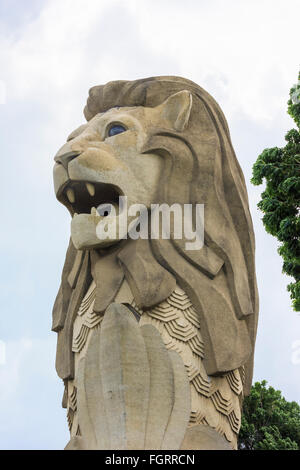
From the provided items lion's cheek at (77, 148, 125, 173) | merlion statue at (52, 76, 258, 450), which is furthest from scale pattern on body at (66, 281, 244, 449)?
lion's cheek at (77, 148, 125, 173)

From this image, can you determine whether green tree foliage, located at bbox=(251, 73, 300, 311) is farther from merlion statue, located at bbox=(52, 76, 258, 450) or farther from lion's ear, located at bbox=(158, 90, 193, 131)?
lion's ear, located at bbox=(158, 90, 193, 131)

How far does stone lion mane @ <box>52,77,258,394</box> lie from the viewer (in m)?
6.24

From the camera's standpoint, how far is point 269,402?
12.8 metres

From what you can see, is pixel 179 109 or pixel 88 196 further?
pixel 179 109

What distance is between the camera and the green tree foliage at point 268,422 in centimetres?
1198

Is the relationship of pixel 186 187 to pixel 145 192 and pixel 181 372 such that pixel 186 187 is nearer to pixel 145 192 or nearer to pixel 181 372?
pixel 145 192

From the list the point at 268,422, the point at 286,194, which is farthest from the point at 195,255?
the point at 268,422

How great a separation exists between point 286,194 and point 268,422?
542 centimetres

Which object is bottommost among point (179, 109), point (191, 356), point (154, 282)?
point (191, 356)

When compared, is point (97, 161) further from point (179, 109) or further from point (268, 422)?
point (268, 422)

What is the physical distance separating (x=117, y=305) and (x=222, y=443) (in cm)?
154

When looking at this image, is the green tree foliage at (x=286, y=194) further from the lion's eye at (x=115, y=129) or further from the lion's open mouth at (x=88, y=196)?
the lion's open mouth at (x=88, y=196)

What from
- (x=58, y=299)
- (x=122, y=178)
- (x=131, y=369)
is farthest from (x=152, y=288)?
(x=58, y=299)

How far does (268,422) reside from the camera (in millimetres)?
12484
